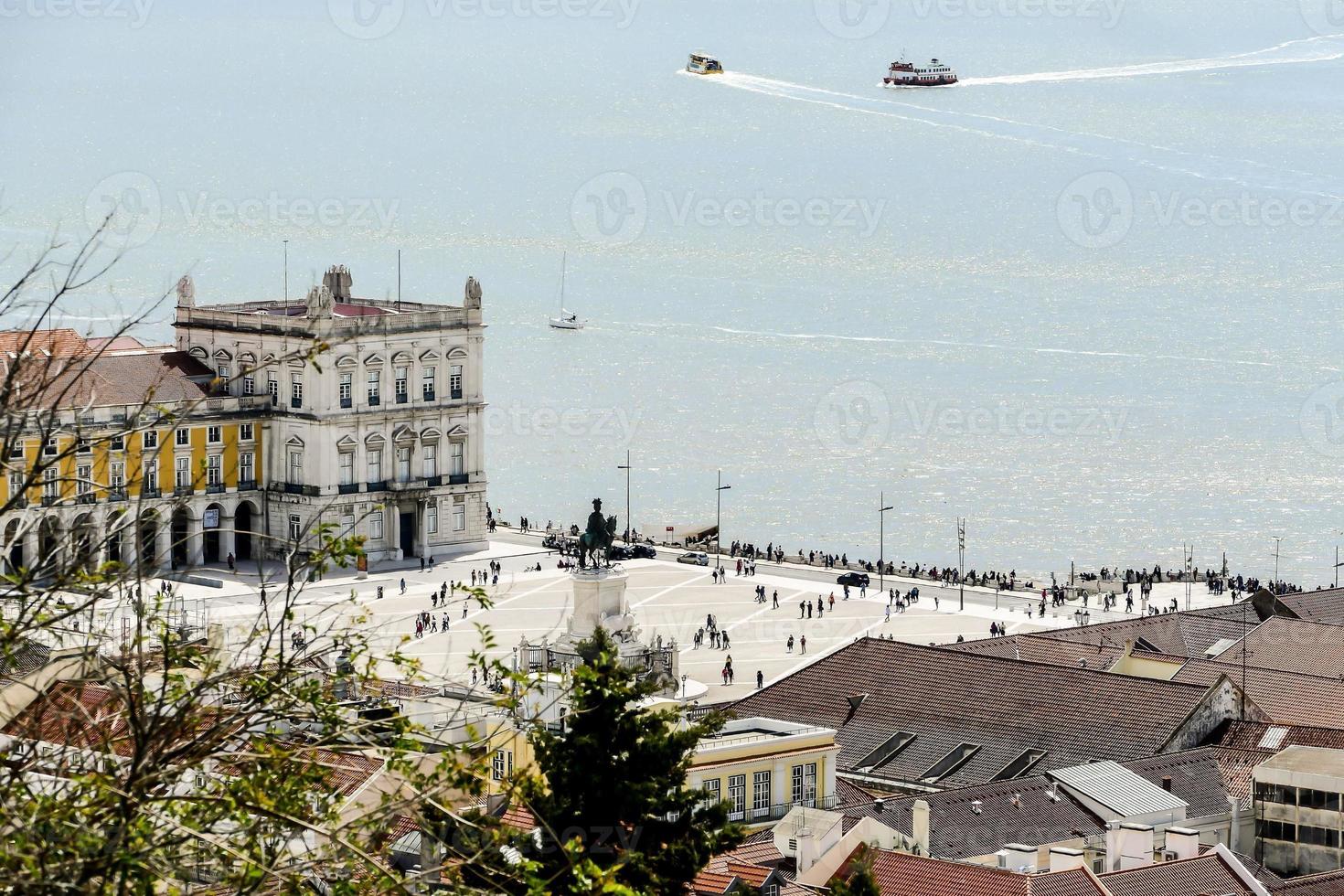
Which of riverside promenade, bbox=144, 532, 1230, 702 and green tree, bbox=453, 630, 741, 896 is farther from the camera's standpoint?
riverside promenade, bbox=144, 532, 1230, 702

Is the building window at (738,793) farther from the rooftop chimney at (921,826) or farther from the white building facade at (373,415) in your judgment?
the white building facade at (373,415)

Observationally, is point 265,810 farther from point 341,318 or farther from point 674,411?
point 674,411

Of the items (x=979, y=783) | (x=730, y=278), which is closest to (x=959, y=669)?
(x=979, y=783)
